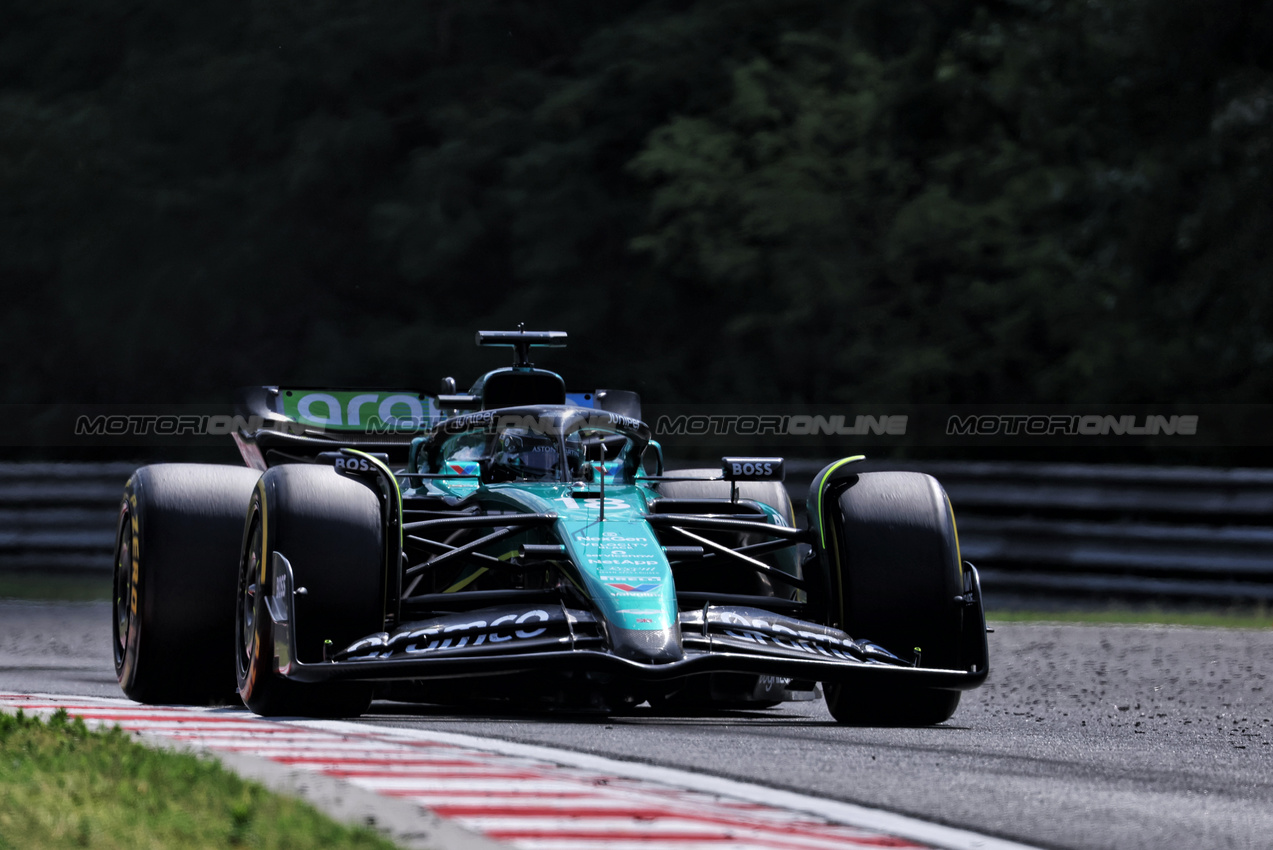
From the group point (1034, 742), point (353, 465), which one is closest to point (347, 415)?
point (353, 465)

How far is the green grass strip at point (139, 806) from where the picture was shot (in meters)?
3.93

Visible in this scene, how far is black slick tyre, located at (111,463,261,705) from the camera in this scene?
24.3 ft

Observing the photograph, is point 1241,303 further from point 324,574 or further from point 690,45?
point 324,574

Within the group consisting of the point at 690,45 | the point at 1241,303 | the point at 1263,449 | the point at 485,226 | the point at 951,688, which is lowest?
the point at 951,688

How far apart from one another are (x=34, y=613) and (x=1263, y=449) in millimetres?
10073

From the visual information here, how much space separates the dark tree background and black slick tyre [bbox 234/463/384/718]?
34.2 ft

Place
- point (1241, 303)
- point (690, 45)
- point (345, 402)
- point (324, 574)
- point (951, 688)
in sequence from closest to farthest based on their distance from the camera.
Answer: 1. point (324, 574)
2. point (951, 688)
3. point (345, 402)
4. point (1241, 303)
5. point (690, 45)

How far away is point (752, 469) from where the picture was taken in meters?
7.77

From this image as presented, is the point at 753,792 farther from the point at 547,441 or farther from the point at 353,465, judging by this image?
the point at 547,441

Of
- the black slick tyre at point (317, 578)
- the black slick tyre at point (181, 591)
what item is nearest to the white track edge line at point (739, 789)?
the black slick tyre at point (317, 578)

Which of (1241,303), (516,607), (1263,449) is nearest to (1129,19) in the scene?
(1241,303)

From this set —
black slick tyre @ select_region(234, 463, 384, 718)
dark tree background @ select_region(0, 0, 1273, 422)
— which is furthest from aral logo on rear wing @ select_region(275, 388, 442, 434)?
dark tree background @ select_region(0, 0, 1273, 422)

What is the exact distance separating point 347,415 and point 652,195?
11.7m

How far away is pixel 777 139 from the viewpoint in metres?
19.5
